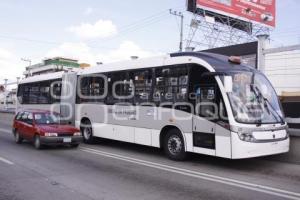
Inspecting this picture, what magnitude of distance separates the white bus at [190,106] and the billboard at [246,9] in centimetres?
2302

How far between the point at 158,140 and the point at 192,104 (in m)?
1.94

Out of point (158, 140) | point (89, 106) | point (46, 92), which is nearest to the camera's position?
point (158, 140)

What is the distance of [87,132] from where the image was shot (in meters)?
16.8

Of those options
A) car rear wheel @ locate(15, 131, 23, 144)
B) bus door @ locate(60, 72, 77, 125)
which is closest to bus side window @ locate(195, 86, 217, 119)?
bus door @ locate(60, 72, 77, 125)

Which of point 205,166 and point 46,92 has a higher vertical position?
point 46,92

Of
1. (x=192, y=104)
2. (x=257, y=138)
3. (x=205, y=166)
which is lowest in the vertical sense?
(x=205, y=166)

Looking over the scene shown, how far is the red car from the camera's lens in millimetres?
14258

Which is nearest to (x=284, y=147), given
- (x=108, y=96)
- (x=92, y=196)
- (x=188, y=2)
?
(x=92, y=196)

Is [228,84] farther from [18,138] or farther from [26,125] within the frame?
[18,138]

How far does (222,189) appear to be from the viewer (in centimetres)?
824

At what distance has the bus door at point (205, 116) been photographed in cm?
1074

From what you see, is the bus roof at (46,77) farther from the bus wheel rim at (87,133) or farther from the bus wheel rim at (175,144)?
the bus wheel rim at (175,144)

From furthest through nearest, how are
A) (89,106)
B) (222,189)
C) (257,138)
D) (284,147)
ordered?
(89,106)
(284,147)
(257,138)
(222,189)

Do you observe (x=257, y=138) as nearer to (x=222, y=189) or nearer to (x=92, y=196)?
(x=222, y=189)
